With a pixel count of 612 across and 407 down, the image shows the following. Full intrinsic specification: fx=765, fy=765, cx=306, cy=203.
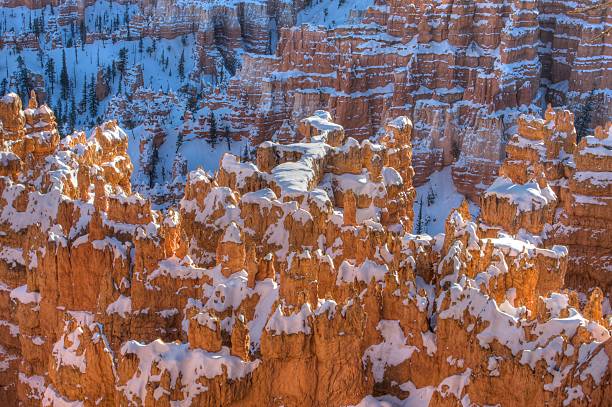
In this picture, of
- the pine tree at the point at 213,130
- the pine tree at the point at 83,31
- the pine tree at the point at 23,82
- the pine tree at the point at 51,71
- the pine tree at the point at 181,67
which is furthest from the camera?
the pine tree at the point at 83,31

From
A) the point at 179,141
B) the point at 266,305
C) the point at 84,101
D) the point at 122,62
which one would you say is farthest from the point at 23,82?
the point at 266,305

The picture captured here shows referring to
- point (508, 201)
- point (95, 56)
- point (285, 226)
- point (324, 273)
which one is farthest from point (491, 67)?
point (95, 56)

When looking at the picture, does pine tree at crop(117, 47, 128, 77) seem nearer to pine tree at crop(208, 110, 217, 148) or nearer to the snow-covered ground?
pine tree at crop(208, 110, 217, 148)

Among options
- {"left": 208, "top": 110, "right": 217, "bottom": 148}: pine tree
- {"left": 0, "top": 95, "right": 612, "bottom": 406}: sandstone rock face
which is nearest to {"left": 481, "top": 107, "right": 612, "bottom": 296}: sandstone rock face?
{"left": 0, "top": 95, "right": 612, "bottom": 406}: sandstone rock face

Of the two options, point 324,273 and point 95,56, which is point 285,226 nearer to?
point 324,273

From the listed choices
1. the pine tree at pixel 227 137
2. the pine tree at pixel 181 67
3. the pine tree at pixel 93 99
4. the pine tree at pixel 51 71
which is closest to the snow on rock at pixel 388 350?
the pine tree at pixel 227 137

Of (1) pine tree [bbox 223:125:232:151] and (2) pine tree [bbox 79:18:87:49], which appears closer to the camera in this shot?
(1) pine tree [bbox 223:125:232:151]

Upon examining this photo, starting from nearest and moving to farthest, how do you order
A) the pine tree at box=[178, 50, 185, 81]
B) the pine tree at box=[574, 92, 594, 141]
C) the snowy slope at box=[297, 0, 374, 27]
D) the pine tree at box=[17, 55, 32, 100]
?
the pine tree at box=[574, 92, 594, 141] → the pine tree at box=[17, 55, 32, 100] → the snowy slope at box=[297, 0, 374, 27] → the pine tree at box=[178, 50, 185, 81]

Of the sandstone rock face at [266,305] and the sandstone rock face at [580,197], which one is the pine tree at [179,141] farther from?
the sandstone rock face at [266,305]
